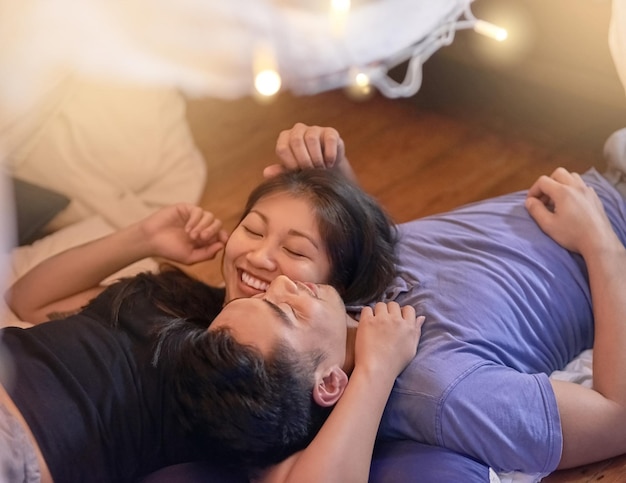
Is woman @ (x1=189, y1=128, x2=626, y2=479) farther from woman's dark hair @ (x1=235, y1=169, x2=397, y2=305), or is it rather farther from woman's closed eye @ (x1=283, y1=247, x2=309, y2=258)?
woman's closed eye @ (x1=283, y1=247, x2=309, y2=258)

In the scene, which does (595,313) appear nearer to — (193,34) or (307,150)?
(307,150)

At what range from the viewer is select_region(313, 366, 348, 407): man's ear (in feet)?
3.29

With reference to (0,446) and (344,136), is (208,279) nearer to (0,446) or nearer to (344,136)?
(344,136)

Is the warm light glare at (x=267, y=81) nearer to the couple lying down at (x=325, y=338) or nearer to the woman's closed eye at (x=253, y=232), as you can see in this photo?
the couple lying down at (x=325, y=338)

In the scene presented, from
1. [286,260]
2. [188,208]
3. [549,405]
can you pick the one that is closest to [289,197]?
[286,260]

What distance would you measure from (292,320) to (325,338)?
0.17 ft

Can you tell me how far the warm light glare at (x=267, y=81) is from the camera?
6.19 feet

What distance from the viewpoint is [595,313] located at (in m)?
1.16

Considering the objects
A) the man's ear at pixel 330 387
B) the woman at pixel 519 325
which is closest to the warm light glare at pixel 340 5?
the woman at pixel 519 325

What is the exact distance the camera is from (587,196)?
1270 millimetres

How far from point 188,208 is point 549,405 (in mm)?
705

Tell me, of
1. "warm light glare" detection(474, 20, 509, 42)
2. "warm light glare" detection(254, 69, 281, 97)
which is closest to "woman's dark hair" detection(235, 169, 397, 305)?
"warm light glare" detection(254, 69, 281, 97)

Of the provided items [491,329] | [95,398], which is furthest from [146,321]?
[491,329]

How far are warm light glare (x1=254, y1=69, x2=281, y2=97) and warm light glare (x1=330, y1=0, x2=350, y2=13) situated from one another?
222 mm
